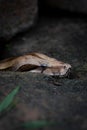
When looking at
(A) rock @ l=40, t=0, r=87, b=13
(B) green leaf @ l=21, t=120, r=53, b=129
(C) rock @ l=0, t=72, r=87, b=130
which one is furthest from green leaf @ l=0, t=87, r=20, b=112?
(A) rock @ l=40, t=0, r=87, b=13

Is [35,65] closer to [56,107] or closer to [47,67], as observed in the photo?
[47,67]

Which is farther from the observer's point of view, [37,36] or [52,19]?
[52,19]

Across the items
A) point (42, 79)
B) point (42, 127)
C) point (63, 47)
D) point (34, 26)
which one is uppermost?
point (34, 26)

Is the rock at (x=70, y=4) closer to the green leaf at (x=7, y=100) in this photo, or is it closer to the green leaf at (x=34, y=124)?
the green leaf at (x=7, y=100)

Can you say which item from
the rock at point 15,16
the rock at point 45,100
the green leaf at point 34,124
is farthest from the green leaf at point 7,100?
the rock at point 15,16

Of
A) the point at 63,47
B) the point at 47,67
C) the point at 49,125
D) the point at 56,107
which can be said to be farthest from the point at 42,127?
the point at 63,47

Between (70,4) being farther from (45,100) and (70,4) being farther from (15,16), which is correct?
(45,100)
